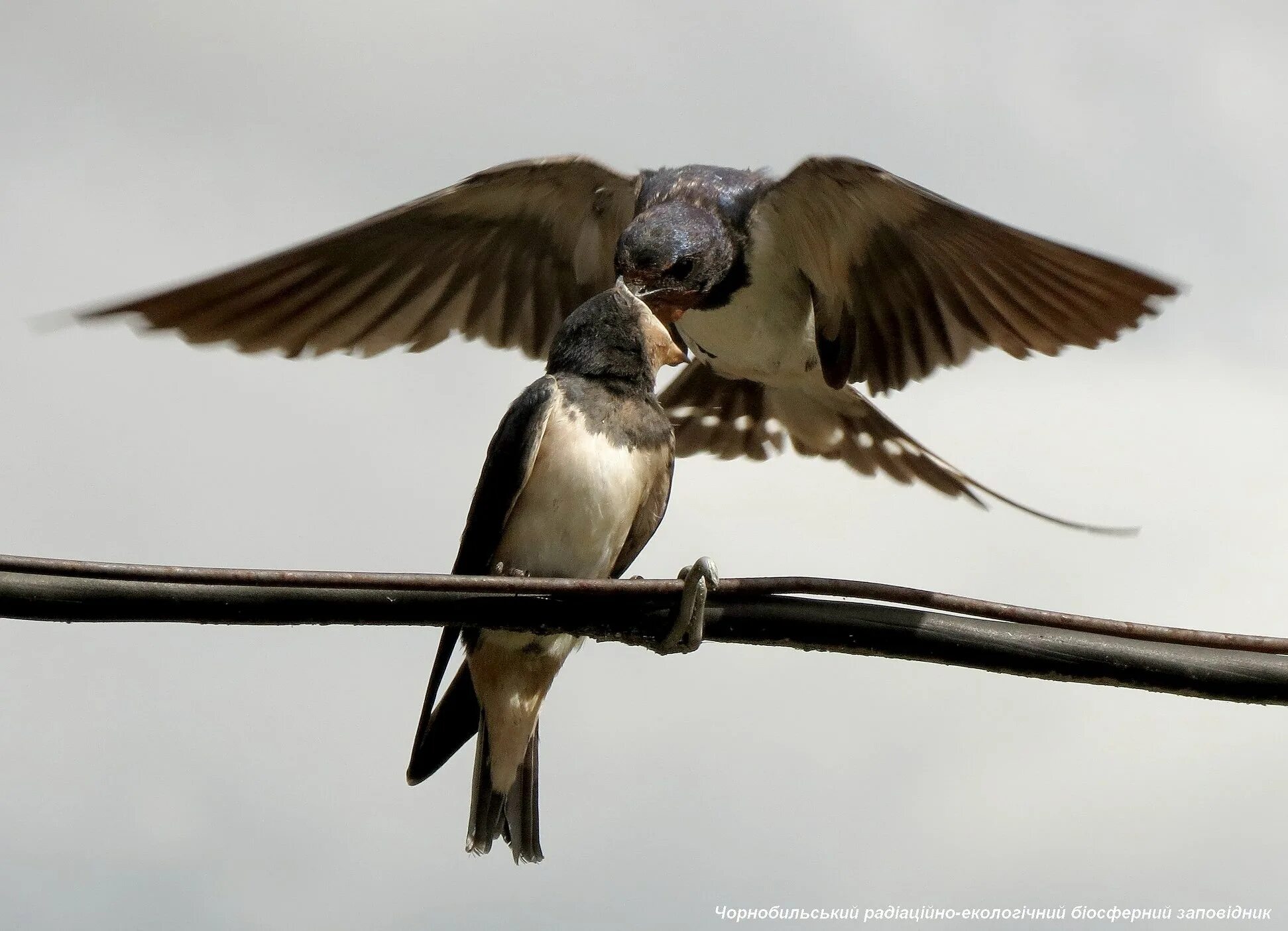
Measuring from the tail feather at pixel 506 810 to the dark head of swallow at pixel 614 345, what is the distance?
111cm

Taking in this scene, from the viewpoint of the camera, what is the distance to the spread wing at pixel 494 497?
464 cm

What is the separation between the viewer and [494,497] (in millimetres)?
4676

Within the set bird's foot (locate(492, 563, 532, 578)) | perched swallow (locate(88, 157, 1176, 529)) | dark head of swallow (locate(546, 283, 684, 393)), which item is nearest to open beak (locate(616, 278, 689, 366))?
dark head of swallow (locate(546, 283, 684, 393))

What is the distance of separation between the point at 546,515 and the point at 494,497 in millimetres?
154

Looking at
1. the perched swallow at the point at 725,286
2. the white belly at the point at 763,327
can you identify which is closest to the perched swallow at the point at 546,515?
the perched swallow at the point at 725,286

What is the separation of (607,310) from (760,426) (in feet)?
9.87

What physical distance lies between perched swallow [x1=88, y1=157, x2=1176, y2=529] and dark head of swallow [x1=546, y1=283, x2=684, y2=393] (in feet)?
4.72

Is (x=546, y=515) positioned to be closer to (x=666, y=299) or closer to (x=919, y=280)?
(x=666, y=299)

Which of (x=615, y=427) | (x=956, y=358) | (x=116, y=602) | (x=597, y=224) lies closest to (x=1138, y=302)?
(x=956, y=358)

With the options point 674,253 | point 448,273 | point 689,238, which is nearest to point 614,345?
point 674,253

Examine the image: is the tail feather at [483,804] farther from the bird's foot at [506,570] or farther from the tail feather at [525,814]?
the bird's foot at [506,570]

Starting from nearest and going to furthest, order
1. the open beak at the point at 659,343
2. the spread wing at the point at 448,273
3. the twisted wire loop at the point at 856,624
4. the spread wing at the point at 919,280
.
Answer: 1. the twisted wire loop at the point at 856,624
2. the open beak at the point at 659,343
3. the spread wing at the point at 919,280
4. the spread wing at the point at 448,273

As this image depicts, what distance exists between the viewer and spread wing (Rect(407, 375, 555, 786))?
4.64m

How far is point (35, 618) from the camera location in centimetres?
303
